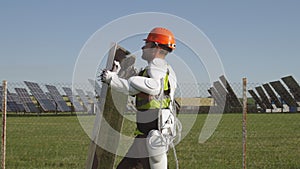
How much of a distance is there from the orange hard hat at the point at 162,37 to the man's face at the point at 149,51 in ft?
0.16

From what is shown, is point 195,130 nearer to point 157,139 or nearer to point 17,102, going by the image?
point 157,139

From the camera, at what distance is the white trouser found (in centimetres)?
481

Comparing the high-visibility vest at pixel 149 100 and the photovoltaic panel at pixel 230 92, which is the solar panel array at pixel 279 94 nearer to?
the photovoltaic panel at pixel 230 92

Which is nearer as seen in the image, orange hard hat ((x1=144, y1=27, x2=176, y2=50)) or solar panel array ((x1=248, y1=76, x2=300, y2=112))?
orange hard hat ((x1=144, y1=27, x2=176, y2=50))

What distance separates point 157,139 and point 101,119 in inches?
29.4

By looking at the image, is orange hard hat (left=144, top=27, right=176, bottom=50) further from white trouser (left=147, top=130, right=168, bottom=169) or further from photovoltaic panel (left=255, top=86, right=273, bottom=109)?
photovoltaic panel (left=255, top=86, right=273, bottom=109)

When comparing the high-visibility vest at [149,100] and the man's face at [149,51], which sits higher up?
the man's face at [149,51]

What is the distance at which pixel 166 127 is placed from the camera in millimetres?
4859

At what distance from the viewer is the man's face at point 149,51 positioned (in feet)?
16.3

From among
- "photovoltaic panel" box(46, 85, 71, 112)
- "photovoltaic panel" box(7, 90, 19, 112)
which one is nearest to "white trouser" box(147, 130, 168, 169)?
"photovoltaic panel" box(46, 85, 71, 112)

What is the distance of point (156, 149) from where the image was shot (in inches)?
192

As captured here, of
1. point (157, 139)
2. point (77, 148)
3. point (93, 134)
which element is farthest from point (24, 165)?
point (157, 139)

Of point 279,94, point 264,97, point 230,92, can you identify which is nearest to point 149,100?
point 230,92

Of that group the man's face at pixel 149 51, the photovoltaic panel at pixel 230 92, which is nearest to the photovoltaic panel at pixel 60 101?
the photovoltaic panel at pixel 230 92
